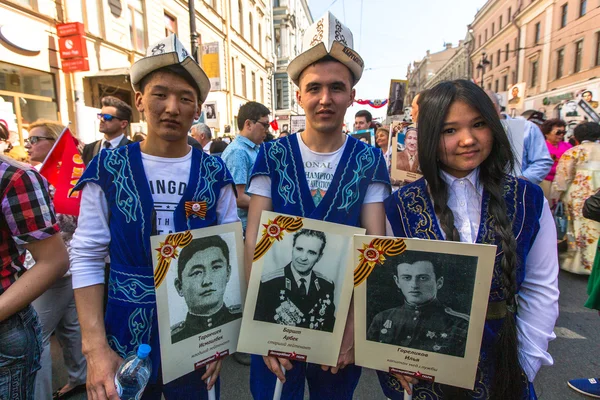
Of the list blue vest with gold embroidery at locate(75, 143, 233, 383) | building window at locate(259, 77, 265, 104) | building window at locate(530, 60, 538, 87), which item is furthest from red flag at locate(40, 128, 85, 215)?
building window at locate(530, 60, 538, 87)

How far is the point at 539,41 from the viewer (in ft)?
86.3

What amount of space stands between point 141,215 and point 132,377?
0.60 m

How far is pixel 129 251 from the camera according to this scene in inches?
51.6

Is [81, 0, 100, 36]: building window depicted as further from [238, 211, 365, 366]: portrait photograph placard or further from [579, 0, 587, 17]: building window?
[579, 0, 587, 17]: building window

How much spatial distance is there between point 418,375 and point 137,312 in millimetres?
1065

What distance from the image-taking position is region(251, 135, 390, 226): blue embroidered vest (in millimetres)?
1432

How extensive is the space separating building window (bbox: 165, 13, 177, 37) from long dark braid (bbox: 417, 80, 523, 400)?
1525 cm

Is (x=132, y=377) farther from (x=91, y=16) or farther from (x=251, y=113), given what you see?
(x=91, y=16)

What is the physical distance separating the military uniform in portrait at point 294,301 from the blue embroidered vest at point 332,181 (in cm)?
31

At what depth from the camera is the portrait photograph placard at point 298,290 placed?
3.97 feet

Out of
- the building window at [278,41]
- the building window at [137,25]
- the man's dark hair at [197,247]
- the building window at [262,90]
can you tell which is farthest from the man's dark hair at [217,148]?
the building window at [278,41]

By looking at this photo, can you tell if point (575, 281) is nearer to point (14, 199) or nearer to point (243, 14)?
point (14, 199)

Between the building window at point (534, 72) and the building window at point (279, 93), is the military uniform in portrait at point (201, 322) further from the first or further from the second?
the building window at point (279, 93)

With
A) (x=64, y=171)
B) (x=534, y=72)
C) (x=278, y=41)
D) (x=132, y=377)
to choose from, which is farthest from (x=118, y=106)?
(x=278, y=41)
